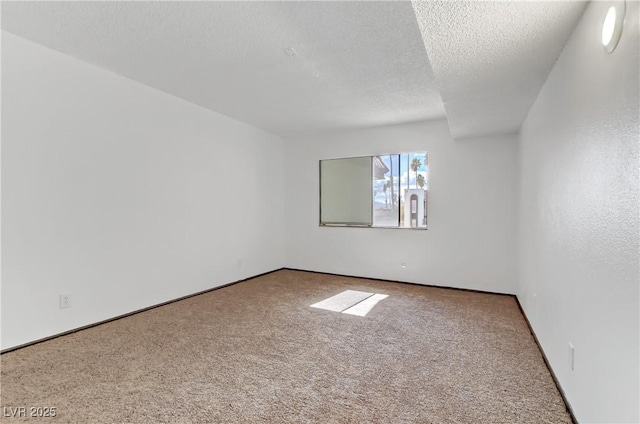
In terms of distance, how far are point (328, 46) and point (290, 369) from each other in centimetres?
252

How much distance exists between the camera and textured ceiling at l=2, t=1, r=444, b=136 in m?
2.19

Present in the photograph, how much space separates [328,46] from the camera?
8.57ft

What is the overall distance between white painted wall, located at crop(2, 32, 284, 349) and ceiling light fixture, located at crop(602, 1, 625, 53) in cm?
381

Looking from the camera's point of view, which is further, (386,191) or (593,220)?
(386,191)

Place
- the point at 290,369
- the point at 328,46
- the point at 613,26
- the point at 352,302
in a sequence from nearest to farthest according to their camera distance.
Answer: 1. the point at 613,26
2. the point at 290,369
3. the point at 328,46
4. the point at 352,302

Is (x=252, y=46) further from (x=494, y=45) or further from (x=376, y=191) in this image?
(x=376, y=191)

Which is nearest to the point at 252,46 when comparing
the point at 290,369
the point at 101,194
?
the point at 101,194

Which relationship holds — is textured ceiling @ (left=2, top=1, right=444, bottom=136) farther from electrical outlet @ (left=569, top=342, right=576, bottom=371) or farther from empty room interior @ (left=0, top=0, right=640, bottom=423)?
electrical outlet @ (left=569, top=342, right=576, bottom=371)

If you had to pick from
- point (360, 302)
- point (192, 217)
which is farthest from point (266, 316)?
point (192, 217)

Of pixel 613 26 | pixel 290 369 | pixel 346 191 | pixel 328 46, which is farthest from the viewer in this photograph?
pixel 346 191

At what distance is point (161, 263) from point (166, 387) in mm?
2049

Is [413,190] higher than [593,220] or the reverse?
higher

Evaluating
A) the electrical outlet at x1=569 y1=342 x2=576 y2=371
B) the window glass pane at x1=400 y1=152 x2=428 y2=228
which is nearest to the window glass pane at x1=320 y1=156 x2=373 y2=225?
the window glass pane at x1=400 y1=152 x2=428 y2=228

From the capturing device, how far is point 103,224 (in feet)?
10.4
